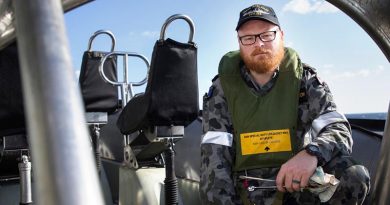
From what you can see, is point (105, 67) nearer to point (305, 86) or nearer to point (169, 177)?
point (169, 177)

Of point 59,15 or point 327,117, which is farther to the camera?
point 327,117

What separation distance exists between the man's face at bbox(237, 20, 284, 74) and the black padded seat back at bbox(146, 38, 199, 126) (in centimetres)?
50

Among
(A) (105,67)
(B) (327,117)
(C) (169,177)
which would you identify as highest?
(A) (105,67)

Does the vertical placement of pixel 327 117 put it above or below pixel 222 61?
below

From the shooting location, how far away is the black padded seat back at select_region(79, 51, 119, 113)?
10.5 feet

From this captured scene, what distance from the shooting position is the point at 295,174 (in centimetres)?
142

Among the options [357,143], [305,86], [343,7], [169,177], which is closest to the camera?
[343,7]

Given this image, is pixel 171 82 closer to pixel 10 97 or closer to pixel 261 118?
pixel 261 118

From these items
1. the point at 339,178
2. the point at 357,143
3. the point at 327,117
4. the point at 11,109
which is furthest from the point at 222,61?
the point at 357,143

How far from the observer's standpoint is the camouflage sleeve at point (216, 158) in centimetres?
176

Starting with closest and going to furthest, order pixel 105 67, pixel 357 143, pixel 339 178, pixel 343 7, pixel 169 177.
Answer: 1. pixel 343 7
2. pixel 339 178
3. pixel 169 177
4. pixel 357 143
5. pixel 105 67

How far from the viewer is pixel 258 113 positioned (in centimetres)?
187

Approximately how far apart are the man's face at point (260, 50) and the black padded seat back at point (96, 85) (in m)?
1.49

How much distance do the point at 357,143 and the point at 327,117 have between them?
3.56ft
